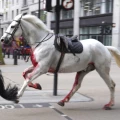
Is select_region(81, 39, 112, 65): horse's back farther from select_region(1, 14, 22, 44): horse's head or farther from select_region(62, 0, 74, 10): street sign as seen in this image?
select_region(62, 0, 74, 10): street sign

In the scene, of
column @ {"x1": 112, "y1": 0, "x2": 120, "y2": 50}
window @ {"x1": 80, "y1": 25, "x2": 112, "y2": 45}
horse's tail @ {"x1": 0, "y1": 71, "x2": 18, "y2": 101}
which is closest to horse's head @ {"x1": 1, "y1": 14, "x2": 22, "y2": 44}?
horse's tail @ {"x1": 0, "y1": 71, "x2": 18, "y2": 101}

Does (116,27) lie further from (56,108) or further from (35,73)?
(35,73)

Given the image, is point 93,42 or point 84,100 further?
point 84,100

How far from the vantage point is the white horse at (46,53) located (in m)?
7.89

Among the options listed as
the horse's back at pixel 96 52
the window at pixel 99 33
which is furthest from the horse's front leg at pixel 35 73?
the window at pixel 99 33

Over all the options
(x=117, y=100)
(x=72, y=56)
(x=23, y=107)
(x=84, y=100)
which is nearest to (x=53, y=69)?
(x=72, y=56)

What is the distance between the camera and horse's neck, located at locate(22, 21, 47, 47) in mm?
8133

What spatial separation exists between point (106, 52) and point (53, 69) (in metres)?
1.40

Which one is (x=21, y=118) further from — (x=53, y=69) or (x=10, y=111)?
(x=53, y=69)

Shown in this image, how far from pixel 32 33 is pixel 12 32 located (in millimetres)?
476

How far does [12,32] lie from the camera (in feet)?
26.2

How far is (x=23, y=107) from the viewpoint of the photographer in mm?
8383

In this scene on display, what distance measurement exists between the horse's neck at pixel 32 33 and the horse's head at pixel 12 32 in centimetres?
15

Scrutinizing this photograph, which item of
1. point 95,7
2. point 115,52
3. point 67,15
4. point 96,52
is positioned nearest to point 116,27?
point 95,7
